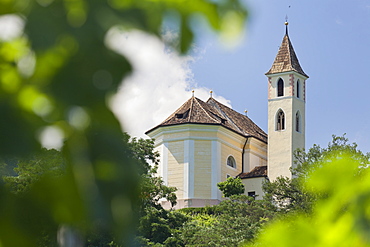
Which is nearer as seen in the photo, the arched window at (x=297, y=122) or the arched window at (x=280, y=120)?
the arched window at (x=280, y=120)

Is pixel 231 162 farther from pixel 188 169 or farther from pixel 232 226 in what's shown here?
pixel 232 226

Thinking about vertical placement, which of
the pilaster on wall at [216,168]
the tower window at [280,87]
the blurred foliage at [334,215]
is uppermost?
the tower window at [280,87]

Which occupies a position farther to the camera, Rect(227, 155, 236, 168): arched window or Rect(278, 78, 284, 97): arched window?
Rect(278, 78, 284, 97): arched window

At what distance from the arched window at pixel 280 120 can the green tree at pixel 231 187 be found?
5903 millimetres

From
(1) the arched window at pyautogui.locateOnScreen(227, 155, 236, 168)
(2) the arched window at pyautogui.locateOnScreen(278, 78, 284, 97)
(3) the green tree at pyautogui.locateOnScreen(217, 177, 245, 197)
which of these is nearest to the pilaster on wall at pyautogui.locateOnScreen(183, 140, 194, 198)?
(3) the green tree at pyautogui.locateOnScreen(217, 177, 245, 197)

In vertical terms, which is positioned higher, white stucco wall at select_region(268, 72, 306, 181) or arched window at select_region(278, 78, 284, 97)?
arched window at select_region(278, 78, 284, 97)

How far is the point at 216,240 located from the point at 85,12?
2860cm

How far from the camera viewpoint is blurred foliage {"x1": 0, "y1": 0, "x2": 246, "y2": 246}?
90cm

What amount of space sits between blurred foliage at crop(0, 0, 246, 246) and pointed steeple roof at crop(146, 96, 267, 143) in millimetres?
44714

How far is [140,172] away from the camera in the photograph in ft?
3.12

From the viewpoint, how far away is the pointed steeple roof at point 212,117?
4650 cm

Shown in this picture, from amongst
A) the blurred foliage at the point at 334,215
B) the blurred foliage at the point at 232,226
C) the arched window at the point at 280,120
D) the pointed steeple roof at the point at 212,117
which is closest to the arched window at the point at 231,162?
the pointed steeple roof at the point at 212,117

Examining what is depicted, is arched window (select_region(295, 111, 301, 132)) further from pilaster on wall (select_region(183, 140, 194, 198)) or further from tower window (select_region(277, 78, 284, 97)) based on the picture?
pilaster on wall (select_region(183, 140, 194, 198))

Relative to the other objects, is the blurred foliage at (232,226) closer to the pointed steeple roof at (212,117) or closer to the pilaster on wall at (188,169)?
the pilaster on wall at (188,169)
